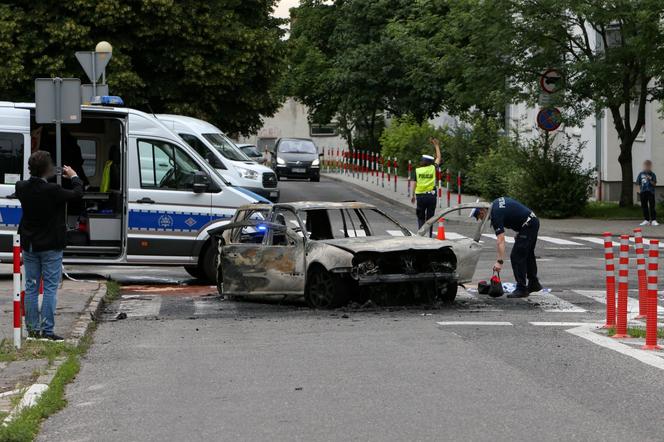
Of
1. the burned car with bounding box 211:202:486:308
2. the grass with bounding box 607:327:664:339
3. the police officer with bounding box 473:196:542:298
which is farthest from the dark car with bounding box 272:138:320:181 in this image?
the grass with bounding box 607:327:664:339

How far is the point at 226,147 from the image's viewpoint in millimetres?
30141

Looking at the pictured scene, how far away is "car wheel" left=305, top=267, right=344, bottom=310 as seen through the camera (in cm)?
1522

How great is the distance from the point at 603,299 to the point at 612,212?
16857mm

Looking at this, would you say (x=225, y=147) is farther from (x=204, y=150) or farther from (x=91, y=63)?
(x=91, y=63)

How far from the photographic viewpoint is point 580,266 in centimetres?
2122

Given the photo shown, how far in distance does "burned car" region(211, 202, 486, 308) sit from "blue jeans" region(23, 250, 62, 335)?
11.4 feet

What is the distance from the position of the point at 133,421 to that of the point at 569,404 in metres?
2.78

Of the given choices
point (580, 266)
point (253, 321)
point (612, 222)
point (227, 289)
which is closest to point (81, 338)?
point (253, 321)

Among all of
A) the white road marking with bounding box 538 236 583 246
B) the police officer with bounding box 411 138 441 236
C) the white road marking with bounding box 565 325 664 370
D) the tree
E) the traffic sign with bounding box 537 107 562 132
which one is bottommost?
the white road marking with bounding box 565 325 664 370

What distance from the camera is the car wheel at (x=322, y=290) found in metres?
15.2

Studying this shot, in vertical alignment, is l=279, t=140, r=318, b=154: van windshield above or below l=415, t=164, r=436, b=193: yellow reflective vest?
above

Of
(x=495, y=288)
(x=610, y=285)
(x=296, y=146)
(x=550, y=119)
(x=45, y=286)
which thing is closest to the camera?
(x=45, y=286)

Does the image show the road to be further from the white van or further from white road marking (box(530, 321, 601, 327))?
the white van

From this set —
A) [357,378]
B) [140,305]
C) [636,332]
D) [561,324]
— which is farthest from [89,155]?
[357,378]
